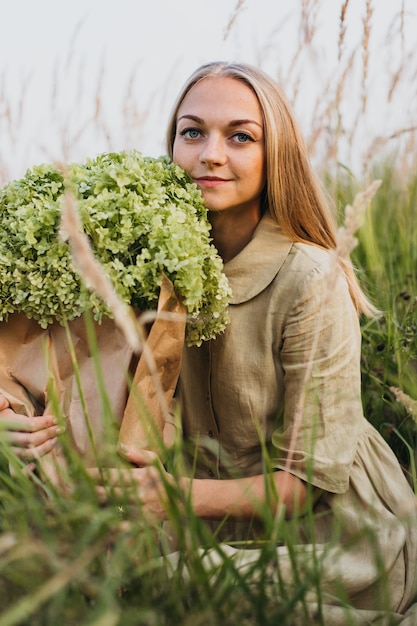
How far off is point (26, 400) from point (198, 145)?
97 cm

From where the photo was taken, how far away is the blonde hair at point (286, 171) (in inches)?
93.6

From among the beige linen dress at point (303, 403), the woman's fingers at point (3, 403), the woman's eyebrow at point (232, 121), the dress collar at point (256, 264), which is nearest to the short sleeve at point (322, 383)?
the beige linen dress at point (303, 403)

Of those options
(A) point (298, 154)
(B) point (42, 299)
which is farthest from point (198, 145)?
(B) point (42, 299)

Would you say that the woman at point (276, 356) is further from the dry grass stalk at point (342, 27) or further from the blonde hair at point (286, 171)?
the dry grass stalk at point (342, 27)

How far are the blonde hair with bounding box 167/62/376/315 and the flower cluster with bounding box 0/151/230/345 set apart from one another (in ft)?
1.38

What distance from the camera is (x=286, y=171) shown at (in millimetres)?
2439

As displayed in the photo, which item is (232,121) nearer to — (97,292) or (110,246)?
(110,246)

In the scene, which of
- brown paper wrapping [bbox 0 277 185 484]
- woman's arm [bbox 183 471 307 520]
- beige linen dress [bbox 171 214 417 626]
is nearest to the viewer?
brown paper wrapping [bbox 0 277 185 484]

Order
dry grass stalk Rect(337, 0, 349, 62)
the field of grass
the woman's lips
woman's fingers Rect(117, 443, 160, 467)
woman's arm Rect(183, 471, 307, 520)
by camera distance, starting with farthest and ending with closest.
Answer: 1. dry grass stalk Rect(337, 0, 349, 62)
2. the woman's lips
3. woman's arm Rect(183, 471, 307, 520)
4. woman's fingers Rect(117, 443, 160, 467)
5. the field of grass

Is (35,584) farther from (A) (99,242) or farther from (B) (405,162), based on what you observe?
(B) (405,162)

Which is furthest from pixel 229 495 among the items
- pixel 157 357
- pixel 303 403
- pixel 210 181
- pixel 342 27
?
pixel 342 27

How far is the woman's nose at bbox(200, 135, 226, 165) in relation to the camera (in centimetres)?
225

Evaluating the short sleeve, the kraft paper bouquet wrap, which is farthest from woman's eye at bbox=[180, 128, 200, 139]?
the short sleeve

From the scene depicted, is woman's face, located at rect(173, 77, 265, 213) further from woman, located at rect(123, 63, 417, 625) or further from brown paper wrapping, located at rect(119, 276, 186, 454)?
brown paper wrapping, located at rect(119, 276, 186, 454)
